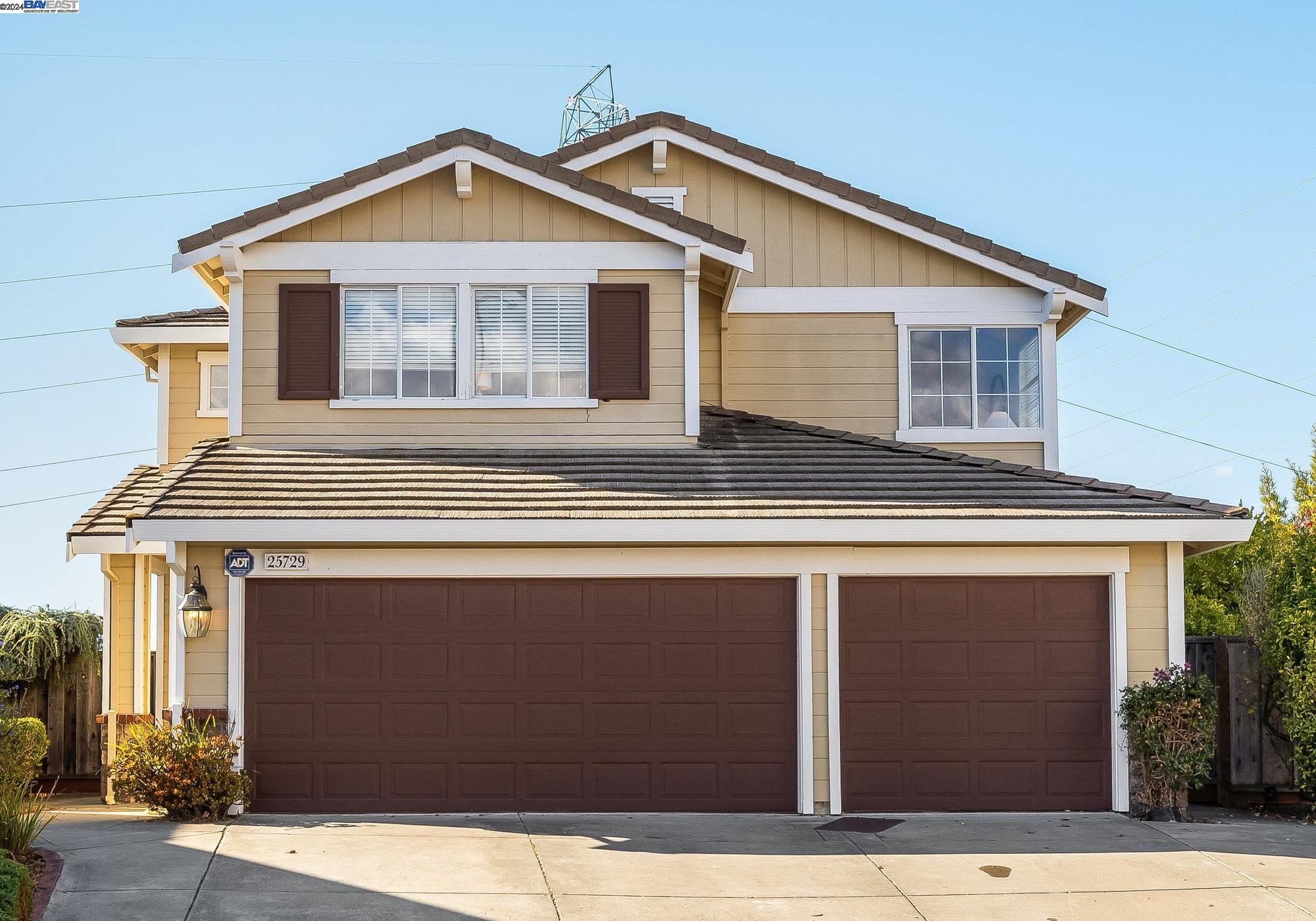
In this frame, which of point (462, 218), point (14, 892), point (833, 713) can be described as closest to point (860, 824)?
point (833, 713)

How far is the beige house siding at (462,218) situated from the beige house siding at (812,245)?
8.24ft

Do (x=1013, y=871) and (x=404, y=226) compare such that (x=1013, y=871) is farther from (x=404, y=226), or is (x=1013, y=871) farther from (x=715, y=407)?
(x=404, y=226)

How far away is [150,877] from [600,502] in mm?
4668

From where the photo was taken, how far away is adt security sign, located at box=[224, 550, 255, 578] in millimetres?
11883

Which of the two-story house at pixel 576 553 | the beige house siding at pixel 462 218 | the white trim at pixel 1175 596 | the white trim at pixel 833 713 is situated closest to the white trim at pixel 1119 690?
the two-story house at pixel 576 553

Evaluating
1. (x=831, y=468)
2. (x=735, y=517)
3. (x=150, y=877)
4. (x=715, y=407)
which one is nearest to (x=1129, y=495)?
(x=831, y=468)

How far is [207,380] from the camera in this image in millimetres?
16438

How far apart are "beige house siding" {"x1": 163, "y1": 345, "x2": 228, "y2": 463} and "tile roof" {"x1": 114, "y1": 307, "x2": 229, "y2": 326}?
11.4 inches

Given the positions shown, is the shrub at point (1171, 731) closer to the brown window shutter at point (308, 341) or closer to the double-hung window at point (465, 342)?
the double-hung window at point (465, 342)

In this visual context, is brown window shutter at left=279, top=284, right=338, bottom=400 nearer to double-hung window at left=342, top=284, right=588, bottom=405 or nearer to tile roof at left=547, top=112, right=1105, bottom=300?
double-hung window at left=342, top=284, right=588, bottom=405

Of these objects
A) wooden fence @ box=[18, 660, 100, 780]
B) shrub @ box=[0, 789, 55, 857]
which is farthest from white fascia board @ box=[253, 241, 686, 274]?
wooden fence @ box=[18, 660, 100, 780]

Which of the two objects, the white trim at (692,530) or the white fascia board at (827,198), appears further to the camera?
the white fascia board at (827,198)

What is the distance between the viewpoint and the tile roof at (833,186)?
1519cm

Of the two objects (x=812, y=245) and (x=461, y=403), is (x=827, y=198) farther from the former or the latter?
(x=461, y=403)
